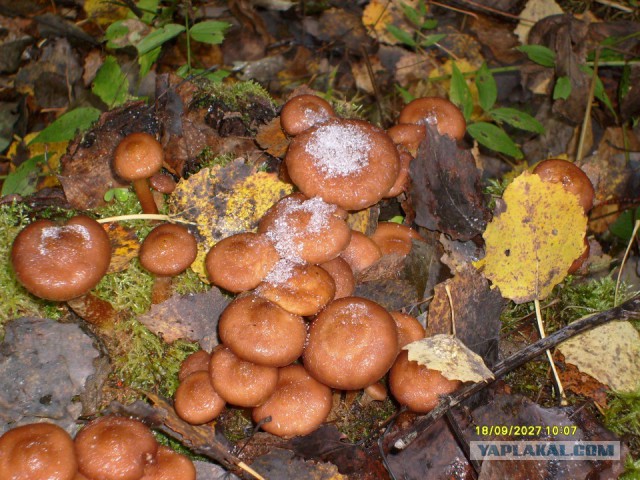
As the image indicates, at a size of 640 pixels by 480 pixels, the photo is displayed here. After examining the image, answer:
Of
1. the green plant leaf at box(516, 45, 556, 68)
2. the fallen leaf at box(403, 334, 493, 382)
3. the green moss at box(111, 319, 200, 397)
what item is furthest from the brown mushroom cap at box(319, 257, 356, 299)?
the green plant leaf at box(516, 45, 556, 68)

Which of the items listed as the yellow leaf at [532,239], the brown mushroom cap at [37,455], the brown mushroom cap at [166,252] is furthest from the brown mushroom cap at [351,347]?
the brown mushroom cap at [37,455]

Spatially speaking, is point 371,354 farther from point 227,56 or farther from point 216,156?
point 227,56

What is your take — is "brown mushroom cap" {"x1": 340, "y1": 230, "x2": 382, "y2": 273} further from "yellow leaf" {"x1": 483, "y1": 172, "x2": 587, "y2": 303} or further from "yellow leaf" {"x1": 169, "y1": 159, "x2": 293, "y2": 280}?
"yellow leaf" {"x1": 483, "y1": 172, "x2": 587, "y2": 303}

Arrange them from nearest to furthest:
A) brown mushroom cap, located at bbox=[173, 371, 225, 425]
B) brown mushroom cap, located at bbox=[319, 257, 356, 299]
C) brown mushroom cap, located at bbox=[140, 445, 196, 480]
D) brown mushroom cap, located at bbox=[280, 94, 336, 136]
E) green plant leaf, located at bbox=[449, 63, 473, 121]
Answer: brown mushroom cap, located at bbox=[140, 445, 196, 480], brown mushroom cap, located at bbox=[173, 371, 225, 425], brown mushroom cap, located at bbox=[319, 257, 356, 299], brown mushroom cap, located at bbox=[280, 94, 336, 136], green plant leaf, located at bbox=[449, 63, 473, 121]

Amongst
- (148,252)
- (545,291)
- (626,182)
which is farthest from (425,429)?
(626,182)

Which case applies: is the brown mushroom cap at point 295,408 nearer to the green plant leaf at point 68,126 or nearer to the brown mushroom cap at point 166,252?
the brown mushroom cap at point 166,252

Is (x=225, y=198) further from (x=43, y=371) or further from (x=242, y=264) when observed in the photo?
(x=43, y=371)

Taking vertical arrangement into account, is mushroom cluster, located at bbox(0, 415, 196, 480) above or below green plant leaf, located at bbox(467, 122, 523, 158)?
below
